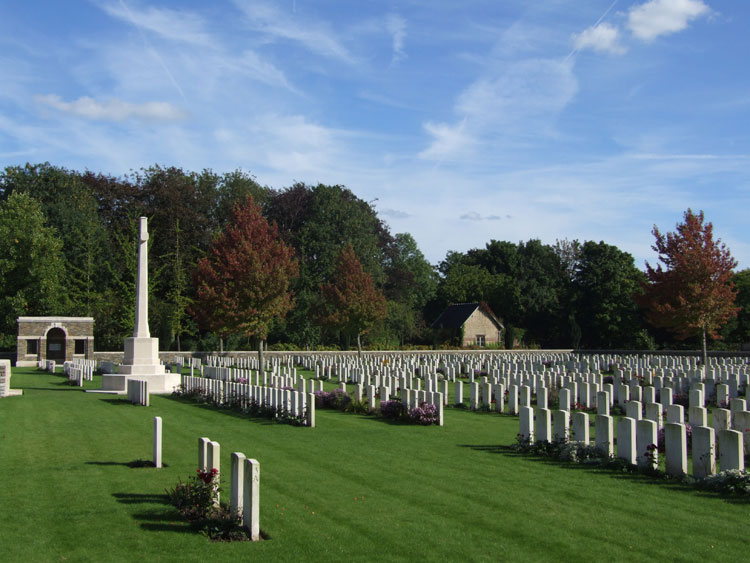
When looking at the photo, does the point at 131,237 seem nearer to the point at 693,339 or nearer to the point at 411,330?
the point at 411,330

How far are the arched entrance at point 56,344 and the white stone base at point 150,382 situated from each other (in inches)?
714

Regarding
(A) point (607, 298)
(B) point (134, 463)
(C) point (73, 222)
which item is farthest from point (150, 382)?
(A) point (607, 298)

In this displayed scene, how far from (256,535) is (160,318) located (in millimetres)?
40674

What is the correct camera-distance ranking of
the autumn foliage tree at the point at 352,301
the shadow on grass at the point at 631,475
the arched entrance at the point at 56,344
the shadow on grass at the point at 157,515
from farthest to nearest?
the autumn foliage tree at the point at 352,301, the arched entrance at the point at 56,344, the shadow on grass at the point at 631,475, the shadow on grass at the point at 157,515

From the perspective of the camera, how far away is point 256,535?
6.46 metres

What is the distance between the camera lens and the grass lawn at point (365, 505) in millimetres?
6109

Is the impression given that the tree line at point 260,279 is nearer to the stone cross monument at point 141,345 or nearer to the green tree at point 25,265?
the green tree at point 25,265

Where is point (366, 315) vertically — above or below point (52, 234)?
Result: below

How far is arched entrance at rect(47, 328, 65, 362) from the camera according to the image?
1519 inches

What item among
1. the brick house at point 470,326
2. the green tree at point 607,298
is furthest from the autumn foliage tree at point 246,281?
the green tree at point 607,298

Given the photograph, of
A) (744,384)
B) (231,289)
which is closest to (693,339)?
(744,384)

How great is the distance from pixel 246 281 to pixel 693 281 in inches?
807

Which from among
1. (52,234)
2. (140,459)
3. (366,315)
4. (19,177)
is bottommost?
(140,459)

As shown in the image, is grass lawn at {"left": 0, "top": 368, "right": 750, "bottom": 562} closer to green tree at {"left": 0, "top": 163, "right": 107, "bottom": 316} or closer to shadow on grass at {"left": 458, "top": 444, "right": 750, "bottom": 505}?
shadow on grass at {"left": 458, "top": 444, "right": 750, "bottom": 505}
